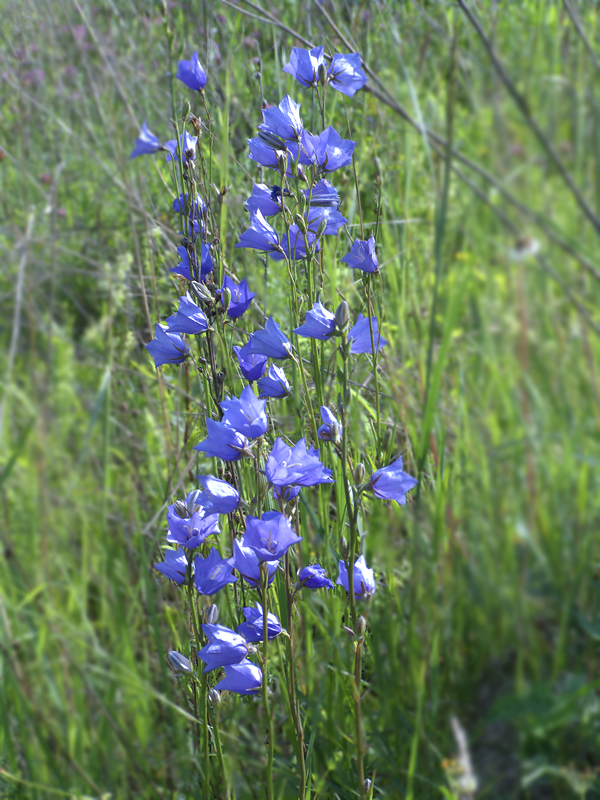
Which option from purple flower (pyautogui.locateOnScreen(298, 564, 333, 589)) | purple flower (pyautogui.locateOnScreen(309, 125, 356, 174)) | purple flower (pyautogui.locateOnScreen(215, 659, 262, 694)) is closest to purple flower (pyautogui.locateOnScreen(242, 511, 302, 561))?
purple flower (pyautogui.locateOnScreen(298, 564, 333, 589))

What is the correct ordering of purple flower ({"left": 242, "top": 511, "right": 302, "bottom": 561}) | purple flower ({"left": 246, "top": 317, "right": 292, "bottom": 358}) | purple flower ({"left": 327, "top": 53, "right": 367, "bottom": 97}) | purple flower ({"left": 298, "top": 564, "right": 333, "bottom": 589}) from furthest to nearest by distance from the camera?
purple flower ({"left": 327, "top": 53, "right": 367, "bottom": 97}), purple flower ({"left": 246, "top": 317, "right": 292, "bottom": 358}), purple flower ({"left": 298, "top": 564, "right": 333, "bottom": 589}), purple flower ({"left": 242, "top": 511, "right": 302, "bottom": 561})

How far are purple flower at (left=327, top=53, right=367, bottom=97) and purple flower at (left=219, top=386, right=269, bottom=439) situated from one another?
0.67m

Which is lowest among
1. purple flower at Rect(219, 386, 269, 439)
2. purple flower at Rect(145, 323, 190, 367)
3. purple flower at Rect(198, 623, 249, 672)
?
purple flower at Rect(198, 623, 249, 672)

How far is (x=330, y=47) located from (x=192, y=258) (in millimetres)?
772

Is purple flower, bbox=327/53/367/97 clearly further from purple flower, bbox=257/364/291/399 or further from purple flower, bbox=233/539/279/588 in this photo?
purple flower, bbox=233/539/279/588

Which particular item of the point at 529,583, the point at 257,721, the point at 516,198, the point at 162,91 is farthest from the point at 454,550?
the point at 162,91

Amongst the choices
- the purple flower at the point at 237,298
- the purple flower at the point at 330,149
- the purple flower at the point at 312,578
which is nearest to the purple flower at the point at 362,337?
the purple flower at the point at 237,298

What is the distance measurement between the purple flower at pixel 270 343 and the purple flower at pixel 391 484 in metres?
0.25

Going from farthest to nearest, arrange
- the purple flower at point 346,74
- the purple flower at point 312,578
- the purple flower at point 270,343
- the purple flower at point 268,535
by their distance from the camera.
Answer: the purple flower at point 346,74 < the purple flower at point 270,343 < the purple flower at point 312,578 < the purple flower at point 268,535

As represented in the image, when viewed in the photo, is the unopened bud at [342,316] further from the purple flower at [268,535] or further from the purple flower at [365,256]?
the purple flower at [268,535]

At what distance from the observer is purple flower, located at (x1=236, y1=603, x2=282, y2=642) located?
0.91 meters

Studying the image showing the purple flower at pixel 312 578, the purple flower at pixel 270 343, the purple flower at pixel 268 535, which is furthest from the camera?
the purple flower at pixel 270 343

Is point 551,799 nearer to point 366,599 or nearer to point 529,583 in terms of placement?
point 529,583

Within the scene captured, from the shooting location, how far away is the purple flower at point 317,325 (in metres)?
0.95
